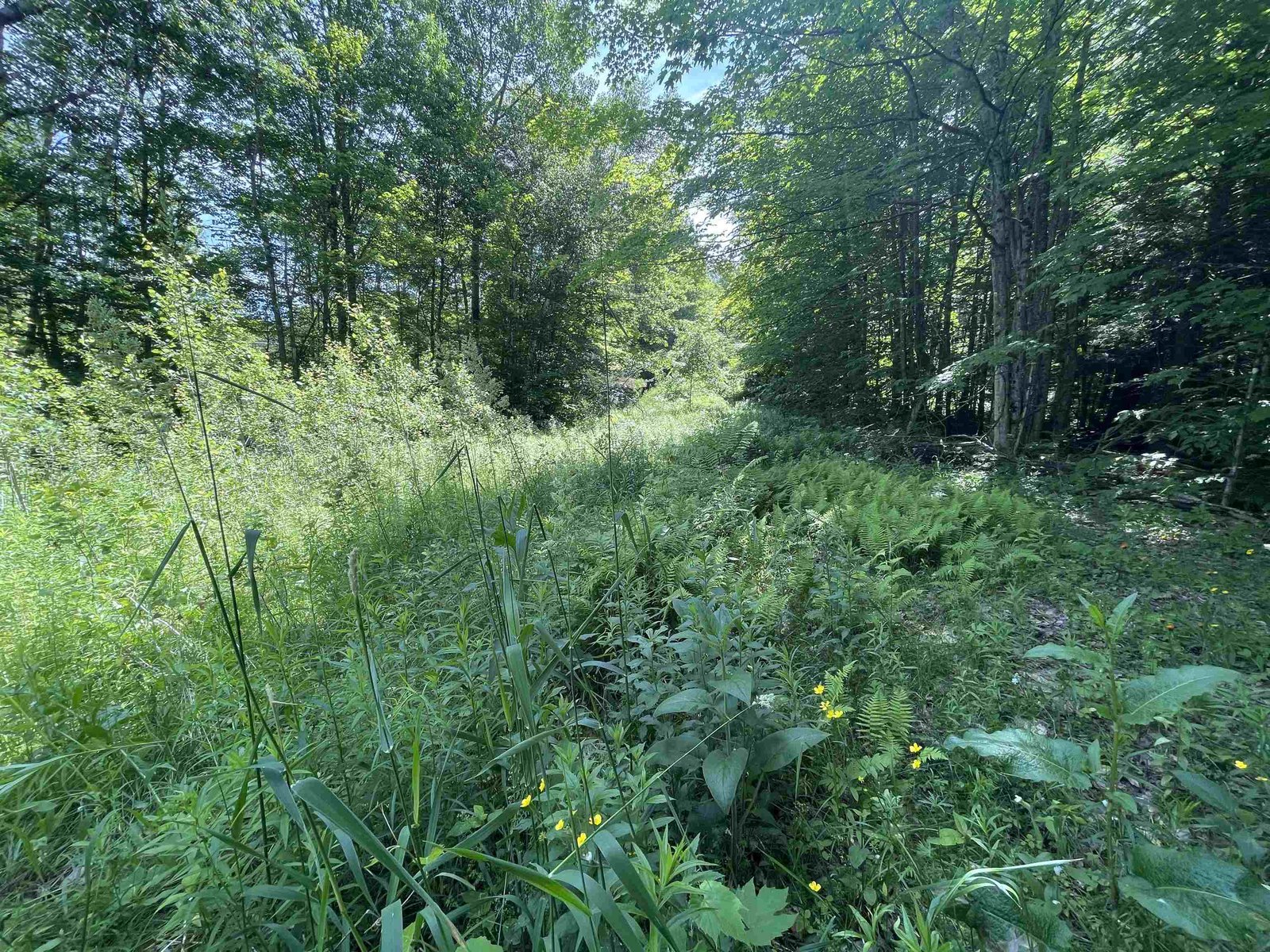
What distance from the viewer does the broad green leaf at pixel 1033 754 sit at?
988 mm

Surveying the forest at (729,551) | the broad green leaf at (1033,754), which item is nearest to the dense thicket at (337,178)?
the forest at (729,551)

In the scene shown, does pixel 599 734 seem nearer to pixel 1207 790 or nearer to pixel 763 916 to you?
pixel 763 916

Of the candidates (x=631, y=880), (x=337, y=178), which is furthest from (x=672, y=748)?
(x=337, y=178)

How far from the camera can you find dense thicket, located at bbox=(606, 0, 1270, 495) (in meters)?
3.65

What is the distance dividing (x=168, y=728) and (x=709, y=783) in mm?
1837

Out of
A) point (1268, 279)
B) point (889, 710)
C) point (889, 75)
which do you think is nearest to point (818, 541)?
point (889, 710)

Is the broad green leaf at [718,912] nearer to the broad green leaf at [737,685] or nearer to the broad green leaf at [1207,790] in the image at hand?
the broad green leaf at [737,685]

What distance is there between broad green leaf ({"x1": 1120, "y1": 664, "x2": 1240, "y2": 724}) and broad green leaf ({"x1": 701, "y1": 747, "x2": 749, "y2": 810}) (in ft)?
2.65

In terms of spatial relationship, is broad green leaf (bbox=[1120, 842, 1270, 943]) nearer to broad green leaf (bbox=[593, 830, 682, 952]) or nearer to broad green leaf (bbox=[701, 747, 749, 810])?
broad green leaf (bbox=[701, 747, 749, 810])

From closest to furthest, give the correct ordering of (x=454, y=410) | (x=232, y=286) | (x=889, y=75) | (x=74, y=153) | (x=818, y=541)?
(x=818, y=541) → (x=889, y=75) → (x=454, y=410) → (x=74, y=153) → (x=232, y=286)

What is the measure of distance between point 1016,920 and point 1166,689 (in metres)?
0.58

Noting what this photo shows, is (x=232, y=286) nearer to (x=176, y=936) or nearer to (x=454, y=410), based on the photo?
(x=454, y=410)

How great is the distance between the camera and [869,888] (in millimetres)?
1111

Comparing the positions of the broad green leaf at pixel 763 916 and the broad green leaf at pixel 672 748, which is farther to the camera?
the broad green leaf at pixel 672 748
